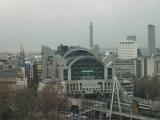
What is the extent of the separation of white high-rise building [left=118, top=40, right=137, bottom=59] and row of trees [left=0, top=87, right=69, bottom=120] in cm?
7831

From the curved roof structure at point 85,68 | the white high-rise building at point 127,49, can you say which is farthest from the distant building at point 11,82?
the white high-rise building at point 127,49

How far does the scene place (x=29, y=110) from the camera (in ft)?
115

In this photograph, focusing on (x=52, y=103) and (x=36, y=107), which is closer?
(x=36, y=107)

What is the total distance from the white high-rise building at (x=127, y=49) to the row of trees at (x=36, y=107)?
7831cm

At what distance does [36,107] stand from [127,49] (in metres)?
85.8

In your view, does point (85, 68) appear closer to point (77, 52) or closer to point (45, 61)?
point (77, 52)

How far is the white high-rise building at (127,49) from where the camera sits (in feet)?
387

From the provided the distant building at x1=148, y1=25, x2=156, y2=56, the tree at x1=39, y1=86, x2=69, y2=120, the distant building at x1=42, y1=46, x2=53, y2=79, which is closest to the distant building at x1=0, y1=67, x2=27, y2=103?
the tree at x1=39, y1=86, x2=69, y2=120

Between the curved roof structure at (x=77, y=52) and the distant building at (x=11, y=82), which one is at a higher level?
the curved roof structure at (x=77, y=52)

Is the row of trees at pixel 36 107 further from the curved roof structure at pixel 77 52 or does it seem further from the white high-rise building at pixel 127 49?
the white high-rise building at pixel 127 49

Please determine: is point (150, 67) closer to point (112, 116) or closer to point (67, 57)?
point (67, 57)

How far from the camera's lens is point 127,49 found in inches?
4747

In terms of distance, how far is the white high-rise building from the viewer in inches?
4643

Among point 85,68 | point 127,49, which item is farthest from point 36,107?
point 127,49
